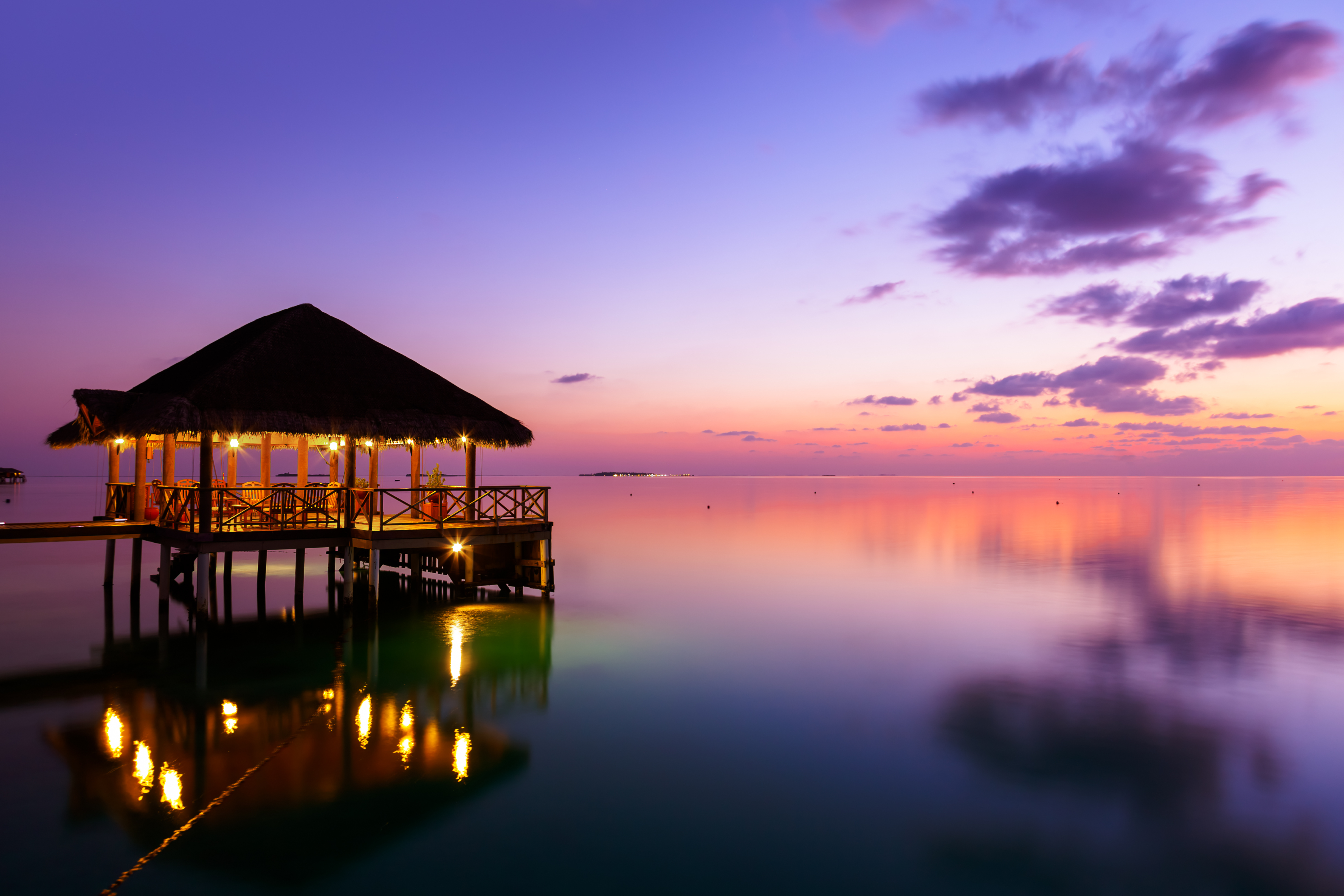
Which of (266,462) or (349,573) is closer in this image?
(349,573)

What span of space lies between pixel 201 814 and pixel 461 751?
114 inches

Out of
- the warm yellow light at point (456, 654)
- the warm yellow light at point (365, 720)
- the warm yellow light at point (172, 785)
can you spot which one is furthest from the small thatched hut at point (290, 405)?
the warm yellow light at point (172, 785)

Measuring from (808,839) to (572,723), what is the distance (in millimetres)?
4359

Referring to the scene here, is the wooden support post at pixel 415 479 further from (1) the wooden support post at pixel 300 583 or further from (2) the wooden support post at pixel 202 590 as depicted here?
(2) the wooden support post at pixel 202 590

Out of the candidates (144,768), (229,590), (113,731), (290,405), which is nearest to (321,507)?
(290,405)

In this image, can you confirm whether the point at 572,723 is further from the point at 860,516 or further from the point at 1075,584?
the point at 860,516

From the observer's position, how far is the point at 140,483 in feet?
58.0

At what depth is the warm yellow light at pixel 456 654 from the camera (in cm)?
1314

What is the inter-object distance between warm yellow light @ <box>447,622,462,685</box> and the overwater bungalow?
225 centimetres

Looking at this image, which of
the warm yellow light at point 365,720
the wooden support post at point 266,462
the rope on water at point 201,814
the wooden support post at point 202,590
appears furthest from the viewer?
the wooden support post at point 266,462

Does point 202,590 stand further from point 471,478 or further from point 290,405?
point 471,478

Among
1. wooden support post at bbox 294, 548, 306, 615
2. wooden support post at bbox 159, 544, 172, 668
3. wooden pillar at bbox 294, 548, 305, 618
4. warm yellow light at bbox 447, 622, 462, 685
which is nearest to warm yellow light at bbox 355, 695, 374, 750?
warm yellow light at bbox 447, 622, 462, 685

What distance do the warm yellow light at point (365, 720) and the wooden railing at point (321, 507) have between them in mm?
5747

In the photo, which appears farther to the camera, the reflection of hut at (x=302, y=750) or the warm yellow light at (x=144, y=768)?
the warm yellow light at (x=144, y=768)
